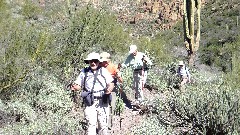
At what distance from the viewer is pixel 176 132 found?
686cm

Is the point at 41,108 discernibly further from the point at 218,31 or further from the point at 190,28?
the point at 218,31

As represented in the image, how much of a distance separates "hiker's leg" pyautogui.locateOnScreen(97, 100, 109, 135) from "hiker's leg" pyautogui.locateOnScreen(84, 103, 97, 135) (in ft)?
0.24

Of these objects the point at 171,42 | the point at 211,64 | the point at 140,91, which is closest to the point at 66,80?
the point at 140,91

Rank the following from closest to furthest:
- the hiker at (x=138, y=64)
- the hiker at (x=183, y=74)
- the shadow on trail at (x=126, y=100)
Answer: the hiker at (x=138, y=64)
the shadow on trail at (x=126, y=100)
the hiker at (x=183, y=74)

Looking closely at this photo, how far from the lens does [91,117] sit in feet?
19.6

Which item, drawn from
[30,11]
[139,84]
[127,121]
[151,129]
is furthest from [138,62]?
[30,11]

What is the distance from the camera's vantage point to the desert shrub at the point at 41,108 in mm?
6484

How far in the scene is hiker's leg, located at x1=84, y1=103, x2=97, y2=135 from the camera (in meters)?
5.96

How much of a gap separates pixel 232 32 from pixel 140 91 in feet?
79.8

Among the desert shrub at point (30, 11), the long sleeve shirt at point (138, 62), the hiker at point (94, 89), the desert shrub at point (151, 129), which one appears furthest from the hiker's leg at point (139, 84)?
the desert shrub at point (30, 11)

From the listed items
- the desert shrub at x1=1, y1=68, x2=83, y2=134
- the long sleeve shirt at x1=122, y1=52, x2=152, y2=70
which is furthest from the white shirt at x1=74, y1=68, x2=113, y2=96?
the long sleeve shirt at x1=122, y1=52, x2=152, y2=70

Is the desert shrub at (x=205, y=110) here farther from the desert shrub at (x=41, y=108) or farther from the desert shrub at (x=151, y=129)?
the desert shrub at (x=41, y=108)

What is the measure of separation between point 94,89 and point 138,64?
2943 mm

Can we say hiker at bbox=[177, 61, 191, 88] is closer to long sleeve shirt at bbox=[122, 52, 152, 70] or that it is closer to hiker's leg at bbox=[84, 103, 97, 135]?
long sleeve shirt at bbox=[122, 52, 152, 70]
